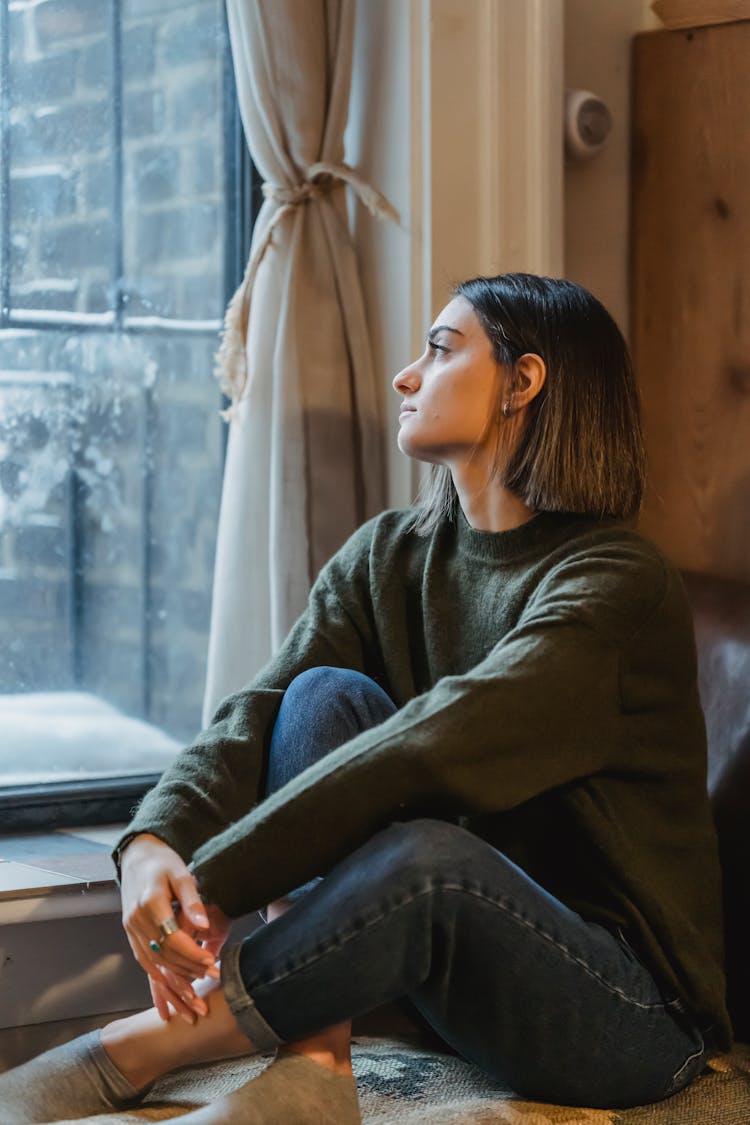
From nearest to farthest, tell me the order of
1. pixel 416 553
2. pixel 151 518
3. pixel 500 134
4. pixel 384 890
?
1. pixel 384 890
2. pixel 416 553
3. pixel 500 134
4. pixel 151 518

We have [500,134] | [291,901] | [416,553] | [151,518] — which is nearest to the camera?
[291,901]

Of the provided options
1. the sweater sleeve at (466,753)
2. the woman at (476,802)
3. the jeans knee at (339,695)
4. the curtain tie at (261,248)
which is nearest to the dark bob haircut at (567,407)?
the woman at (476,802)

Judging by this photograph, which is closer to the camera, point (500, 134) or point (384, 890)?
point (384, 890)

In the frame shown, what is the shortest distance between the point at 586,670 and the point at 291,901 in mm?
389

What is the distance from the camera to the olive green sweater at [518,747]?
1207 millimetres

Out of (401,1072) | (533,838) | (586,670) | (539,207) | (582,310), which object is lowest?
(401,1072)

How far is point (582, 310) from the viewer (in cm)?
147

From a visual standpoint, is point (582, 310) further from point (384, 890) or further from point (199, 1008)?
point (199, 1008)

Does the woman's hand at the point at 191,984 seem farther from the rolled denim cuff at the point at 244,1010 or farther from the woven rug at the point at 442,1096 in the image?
the woven rug at the point at 442,1096

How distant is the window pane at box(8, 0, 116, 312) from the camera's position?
1955mm

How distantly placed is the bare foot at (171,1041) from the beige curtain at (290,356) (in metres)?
0.67

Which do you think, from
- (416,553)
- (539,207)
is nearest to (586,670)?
(416,553)

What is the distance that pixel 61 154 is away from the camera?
78.3 inches

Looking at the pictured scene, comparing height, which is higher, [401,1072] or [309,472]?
[309,472]
